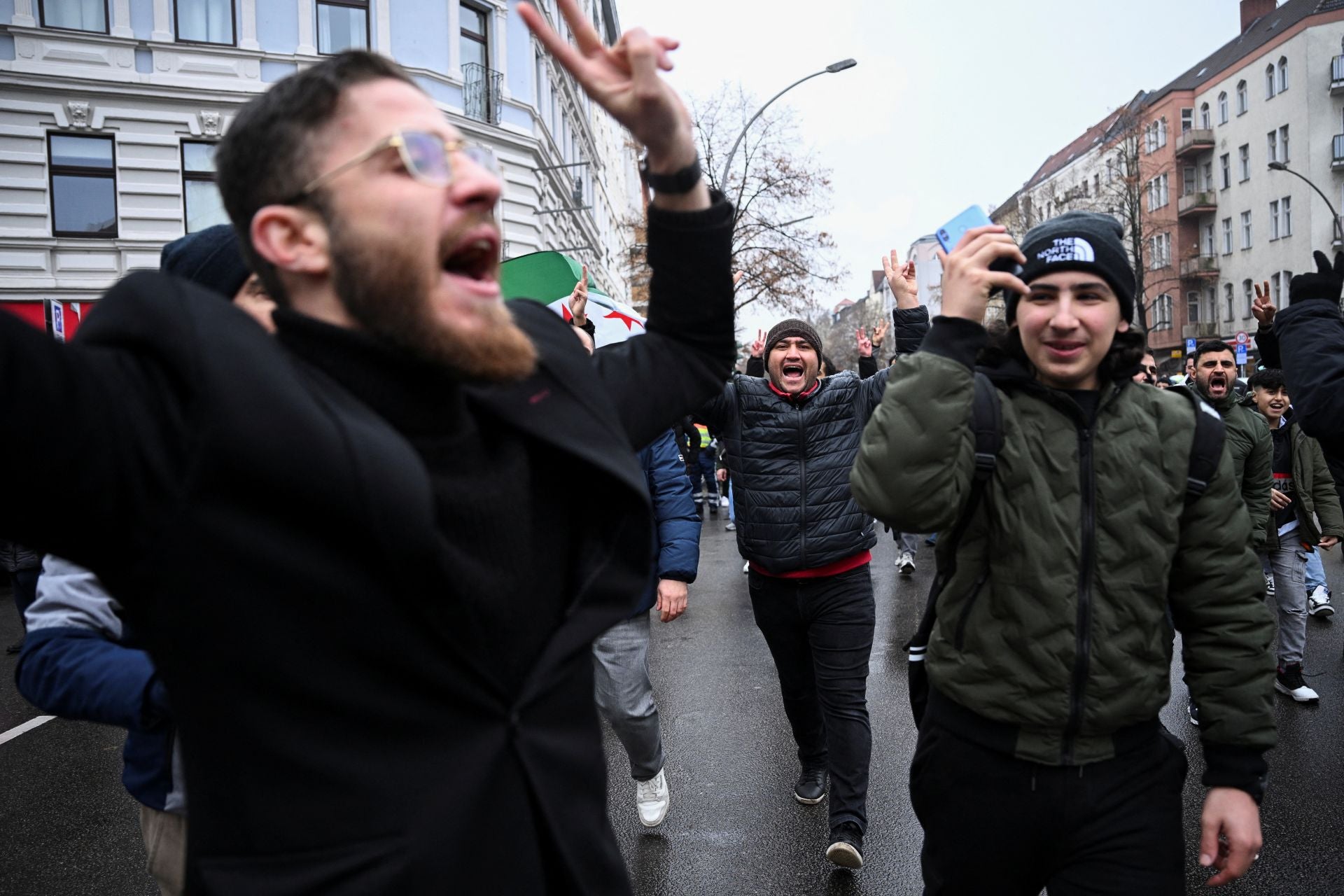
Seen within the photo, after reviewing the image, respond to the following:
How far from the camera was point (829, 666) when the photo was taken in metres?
4.70

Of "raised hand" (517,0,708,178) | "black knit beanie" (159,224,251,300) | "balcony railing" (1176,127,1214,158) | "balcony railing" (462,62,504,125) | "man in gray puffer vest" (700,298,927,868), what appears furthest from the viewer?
"balcony railing" (1176,127,1214,158)

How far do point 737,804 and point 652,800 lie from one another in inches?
20.6

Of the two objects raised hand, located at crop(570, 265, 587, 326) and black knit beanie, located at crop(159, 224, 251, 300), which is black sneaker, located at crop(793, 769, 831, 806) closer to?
raised hand, located at crop(570, 265, 587, 326)

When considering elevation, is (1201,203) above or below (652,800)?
above

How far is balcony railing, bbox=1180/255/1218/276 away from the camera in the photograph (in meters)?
51.4

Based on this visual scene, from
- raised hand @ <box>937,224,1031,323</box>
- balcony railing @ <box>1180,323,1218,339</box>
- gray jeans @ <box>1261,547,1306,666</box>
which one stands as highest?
balcony railing @ <box>1180,323,1218,339</box>

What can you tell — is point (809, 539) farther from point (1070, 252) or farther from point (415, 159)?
point (415, 159)

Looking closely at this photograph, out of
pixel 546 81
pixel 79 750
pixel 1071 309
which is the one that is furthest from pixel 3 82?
pixel 1071 309

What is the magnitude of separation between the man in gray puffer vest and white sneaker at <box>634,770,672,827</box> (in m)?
0.70

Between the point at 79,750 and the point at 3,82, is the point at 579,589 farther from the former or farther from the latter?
the point at 3,82

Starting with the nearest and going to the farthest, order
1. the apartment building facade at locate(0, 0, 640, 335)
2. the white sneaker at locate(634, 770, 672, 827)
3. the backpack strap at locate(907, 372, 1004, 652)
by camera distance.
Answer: the backpack strap at locate(907, 372, 1004, 652) → the white sneaker at locate(634, 770, 672, 827) → the apartment building facade at locate(0, 0, 640, 335)

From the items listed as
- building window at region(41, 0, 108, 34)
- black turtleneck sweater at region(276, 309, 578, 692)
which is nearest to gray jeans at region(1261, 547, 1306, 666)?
black turtleneck sweater at region(276, 309, 578, 692)

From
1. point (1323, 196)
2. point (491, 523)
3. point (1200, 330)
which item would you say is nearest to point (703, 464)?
point (491, 523)

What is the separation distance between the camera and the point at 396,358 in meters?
1.40
